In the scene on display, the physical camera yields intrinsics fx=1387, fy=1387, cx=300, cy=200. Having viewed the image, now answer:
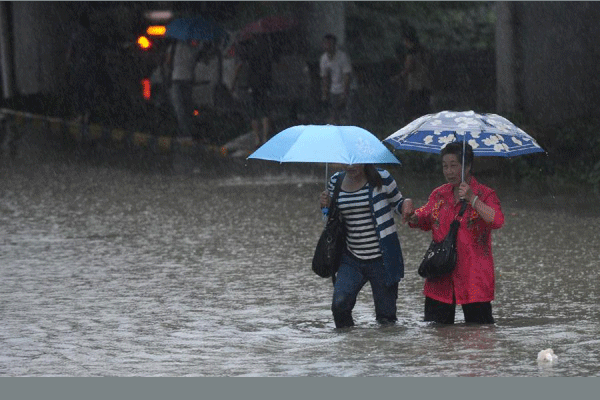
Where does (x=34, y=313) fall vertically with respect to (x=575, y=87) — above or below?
below

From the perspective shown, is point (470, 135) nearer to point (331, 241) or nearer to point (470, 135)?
point (470, 135)

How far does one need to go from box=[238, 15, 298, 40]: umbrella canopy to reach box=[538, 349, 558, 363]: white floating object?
16.7m

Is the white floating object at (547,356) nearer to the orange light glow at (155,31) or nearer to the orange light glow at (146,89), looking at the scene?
the orange light glow at (146,89)

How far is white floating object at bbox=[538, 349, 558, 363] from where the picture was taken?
772 cm

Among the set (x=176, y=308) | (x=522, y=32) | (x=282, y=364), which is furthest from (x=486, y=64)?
(x=282, y=364)

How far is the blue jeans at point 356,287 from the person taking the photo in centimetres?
887

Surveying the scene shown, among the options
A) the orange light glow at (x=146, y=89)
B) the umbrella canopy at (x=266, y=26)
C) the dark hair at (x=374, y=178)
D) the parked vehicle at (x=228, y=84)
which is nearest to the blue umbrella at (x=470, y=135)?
the dark hair at (x=374, y=178)

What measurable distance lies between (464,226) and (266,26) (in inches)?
661

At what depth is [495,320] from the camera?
949cm

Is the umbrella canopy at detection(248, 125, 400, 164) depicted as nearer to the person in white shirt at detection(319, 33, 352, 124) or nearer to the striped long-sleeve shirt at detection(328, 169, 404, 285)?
the striped long-sleeve shirt at detection(328, 169, 404, 285)

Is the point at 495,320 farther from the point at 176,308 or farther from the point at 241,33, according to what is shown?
the point at 241,33

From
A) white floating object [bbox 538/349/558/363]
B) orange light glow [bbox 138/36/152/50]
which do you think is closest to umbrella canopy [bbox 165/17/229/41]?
orange light glow [bbox 138/36/152/50]

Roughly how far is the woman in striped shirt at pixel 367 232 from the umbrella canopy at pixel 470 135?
0.29m

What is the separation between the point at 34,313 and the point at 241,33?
1510 cm
